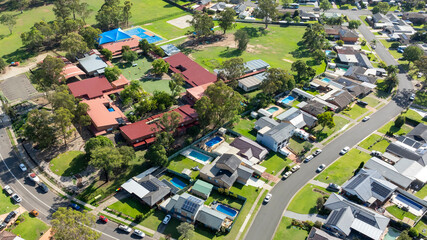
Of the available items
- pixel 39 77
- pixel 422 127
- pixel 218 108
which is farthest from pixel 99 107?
pixel 422 127

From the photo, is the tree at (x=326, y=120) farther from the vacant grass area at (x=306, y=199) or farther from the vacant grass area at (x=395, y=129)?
the vacant grass area at (x=306, y=199)

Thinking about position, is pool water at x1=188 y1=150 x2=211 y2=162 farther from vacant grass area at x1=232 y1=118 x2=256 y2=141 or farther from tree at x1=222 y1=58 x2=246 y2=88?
tree at x1=222 y1=58 x2=246 y2=88

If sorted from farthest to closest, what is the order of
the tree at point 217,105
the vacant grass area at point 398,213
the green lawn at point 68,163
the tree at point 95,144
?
the tree at point 217,105 → the tree at point 95,144 → the green lawn at point 68,163 → the vacant grass area at point 398,213

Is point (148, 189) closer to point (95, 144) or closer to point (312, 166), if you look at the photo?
point (95, 144)

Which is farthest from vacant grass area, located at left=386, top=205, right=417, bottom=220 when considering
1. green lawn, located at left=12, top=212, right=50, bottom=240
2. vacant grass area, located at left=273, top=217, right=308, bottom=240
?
green lawn, located at left=12, top=212, right=50, bottom=240

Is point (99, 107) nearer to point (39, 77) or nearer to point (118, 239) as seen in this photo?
point (39, 77)

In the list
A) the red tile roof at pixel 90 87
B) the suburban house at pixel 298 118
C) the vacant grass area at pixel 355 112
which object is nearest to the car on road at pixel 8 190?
the red tile roof at pixel 90 87
